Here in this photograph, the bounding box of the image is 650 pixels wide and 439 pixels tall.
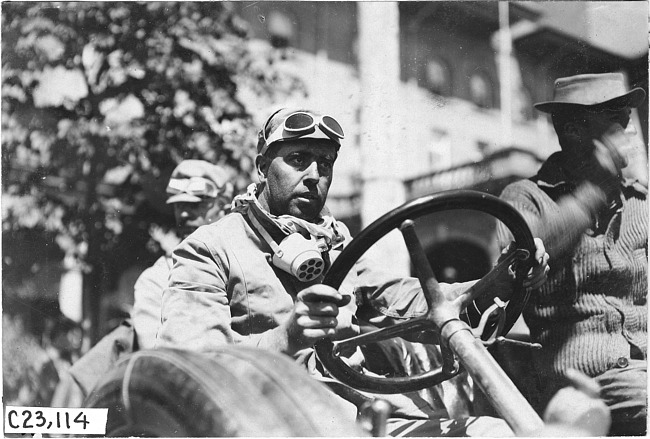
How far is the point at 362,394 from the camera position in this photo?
2189mm

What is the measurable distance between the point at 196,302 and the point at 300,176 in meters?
0.51

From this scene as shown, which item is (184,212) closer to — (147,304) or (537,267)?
(147,304)

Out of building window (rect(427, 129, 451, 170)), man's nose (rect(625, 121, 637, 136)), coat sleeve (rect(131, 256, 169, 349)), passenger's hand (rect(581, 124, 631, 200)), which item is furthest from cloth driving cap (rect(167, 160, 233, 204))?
man's nose (rect(625, 121, 637, 136))

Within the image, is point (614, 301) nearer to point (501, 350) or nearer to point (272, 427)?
point (501, 350)

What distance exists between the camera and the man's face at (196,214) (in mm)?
4168

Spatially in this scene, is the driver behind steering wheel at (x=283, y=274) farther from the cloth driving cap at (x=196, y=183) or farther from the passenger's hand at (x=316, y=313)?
the cloth driving cap at (x=196, y=183)

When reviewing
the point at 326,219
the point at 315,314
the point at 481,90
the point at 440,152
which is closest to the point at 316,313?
the point at 315,314

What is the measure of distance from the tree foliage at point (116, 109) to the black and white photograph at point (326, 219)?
0.02m

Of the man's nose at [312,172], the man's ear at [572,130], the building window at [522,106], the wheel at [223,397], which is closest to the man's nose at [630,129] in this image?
the man's ear at [572,130]

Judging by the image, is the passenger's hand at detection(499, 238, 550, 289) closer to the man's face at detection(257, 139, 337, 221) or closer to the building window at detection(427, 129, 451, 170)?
the man's face at detection(257, 139, 337, 221)

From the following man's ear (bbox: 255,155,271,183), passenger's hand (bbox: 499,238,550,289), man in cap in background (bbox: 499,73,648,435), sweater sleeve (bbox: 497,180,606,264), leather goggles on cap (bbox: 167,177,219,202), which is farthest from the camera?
leather goggles on cap (bbox: 167,177,219,202)

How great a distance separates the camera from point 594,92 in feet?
10.1

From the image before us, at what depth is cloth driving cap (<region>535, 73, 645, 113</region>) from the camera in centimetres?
299

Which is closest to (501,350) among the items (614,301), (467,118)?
(614,301)
